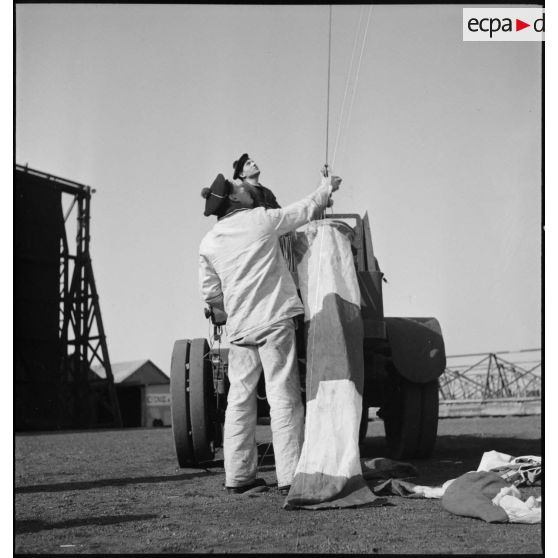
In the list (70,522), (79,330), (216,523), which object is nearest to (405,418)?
(216,523)

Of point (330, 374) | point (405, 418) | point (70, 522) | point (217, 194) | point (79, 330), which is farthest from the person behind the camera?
point (79, 330)

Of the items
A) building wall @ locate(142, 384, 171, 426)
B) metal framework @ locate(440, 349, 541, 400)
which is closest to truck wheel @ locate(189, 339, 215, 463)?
metal framework @ locate(440, 349, 541, 400)

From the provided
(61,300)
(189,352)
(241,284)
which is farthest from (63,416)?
(241,284)

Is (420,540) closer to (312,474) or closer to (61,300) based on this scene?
(312,474)

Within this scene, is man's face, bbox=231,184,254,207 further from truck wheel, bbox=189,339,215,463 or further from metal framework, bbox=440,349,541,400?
metal framework, bbox=440,349,541,400

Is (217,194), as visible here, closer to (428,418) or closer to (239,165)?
(239,165)

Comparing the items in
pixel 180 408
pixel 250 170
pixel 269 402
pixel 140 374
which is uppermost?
pixel 250 170

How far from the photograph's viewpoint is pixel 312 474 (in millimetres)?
3555

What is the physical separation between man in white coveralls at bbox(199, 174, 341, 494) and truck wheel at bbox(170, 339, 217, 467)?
2.88 ft

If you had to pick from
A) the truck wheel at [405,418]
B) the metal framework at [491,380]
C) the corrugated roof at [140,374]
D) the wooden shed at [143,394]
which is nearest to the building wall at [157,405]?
the wooden shed at [143,394]

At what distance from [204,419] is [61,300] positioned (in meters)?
15.7

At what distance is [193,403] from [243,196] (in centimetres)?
148

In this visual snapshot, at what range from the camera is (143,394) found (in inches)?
1089

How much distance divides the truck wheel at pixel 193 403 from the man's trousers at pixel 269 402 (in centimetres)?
90
